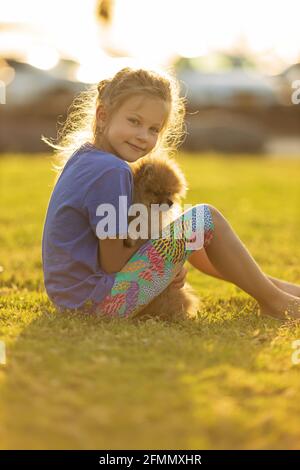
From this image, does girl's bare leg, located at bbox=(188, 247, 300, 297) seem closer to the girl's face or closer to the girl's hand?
the girl's hand

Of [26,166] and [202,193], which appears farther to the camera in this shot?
[26,166]

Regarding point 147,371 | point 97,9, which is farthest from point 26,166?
point 147,371

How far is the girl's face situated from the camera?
11.5 ft

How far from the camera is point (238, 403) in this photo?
2.38m

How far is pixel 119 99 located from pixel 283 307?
1275 mm

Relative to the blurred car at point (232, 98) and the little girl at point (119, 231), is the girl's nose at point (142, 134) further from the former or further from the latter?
the blurred car at point (232, 98)

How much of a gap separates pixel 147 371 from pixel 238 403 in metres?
0.39

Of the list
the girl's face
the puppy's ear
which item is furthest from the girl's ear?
the puppy's ear

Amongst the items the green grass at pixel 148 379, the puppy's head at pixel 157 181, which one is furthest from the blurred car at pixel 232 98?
the green grass at pixel 148 379

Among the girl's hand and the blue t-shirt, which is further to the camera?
the girl's hand
